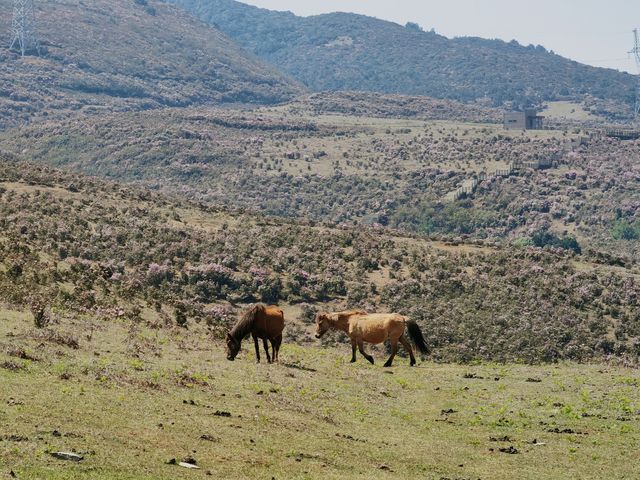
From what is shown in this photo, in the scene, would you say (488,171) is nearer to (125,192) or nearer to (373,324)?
(125,192)

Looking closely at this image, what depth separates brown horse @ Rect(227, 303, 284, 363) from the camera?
2958 centimetres

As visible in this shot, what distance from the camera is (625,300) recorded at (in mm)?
58031

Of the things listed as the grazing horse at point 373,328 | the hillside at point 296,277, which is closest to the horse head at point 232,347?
the grazing horse at point 373,328

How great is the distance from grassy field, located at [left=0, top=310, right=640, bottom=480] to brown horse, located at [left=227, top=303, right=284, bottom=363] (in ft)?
2.25

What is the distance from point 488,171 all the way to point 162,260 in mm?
103161

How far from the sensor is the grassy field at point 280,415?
679 inches

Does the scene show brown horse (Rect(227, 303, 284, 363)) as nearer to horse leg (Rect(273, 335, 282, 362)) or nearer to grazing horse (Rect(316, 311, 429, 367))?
horse leg (Rect(273, 335, 282, 362))

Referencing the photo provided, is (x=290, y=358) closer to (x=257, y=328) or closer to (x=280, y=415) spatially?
(x=257, y=328)

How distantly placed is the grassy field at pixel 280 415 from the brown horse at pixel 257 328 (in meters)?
0.69

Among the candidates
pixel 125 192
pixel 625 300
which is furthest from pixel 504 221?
pixel 625 300

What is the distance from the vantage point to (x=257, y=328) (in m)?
29.9

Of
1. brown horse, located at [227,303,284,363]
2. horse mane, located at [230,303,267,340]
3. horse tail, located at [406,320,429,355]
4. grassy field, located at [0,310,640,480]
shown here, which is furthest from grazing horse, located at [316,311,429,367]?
horse mane, located at [230,303,267,340]

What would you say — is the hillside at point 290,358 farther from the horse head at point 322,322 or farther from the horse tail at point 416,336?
the horse head at point 322,322

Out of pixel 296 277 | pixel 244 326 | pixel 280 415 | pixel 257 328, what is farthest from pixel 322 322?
pixel 296 277
